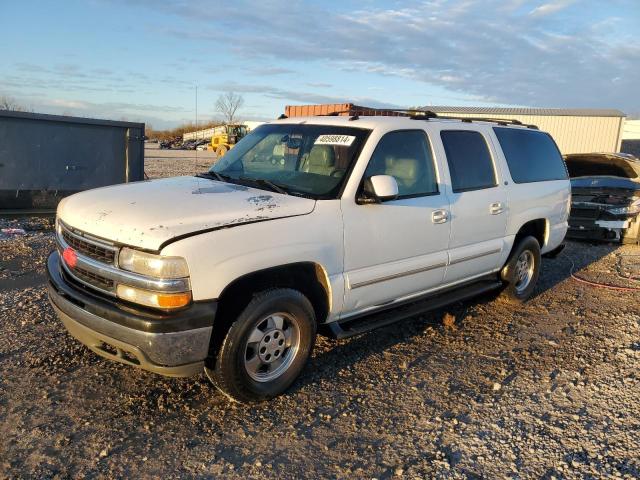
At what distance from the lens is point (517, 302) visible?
6086mm

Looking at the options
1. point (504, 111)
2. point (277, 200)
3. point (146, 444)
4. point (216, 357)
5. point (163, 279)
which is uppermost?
point (504, 111)

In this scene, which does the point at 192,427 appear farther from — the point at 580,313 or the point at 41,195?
the point at 41,195

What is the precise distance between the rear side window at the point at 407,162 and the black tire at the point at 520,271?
5.82ft

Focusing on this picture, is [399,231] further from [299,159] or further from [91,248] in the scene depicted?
[91,248]

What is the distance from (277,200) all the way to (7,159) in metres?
7.10

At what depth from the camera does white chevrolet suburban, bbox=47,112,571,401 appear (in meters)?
3.13

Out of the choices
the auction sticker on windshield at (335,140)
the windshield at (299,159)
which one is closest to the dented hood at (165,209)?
the windshield at (299,159)

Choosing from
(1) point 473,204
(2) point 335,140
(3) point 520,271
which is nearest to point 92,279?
(2) point 335,140

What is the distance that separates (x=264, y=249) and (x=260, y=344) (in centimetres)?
67

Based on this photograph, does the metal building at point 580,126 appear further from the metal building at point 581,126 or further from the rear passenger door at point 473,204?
the rear passenger door at point 473,204

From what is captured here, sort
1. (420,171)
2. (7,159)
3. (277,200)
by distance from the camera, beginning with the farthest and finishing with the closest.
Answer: (7,159) < (420,171) < (277,200)

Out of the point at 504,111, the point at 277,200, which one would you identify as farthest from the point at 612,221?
the point at 504,111

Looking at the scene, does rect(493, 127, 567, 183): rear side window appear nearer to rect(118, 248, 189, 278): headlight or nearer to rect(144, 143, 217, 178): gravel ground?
rect(118, 248, 189, 278): headlight

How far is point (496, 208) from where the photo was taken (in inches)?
208
